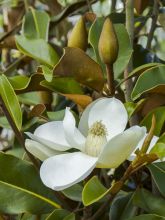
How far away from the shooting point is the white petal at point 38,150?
621mm

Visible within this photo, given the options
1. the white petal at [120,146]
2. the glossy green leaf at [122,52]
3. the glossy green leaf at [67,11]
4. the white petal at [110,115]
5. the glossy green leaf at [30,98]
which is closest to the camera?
the white petal at [120,146]

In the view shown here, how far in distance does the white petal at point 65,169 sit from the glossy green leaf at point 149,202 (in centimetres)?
12

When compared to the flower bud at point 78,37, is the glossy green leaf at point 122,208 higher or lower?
lower

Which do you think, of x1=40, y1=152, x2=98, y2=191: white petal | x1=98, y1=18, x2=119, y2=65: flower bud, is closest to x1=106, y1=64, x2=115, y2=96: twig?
x1=98, y1=18, x2=119, y2=65: flower bud

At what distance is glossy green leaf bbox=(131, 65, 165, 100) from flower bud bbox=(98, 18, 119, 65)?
65 millimetres

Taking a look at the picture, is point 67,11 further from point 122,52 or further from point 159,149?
point 159,149

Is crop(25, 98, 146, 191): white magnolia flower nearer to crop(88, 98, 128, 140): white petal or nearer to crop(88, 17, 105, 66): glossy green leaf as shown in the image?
crop(88, 98, 128, 140): white petal

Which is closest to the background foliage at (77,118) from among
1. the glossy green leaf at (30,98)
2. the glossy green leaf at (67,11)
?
the glossy green leaf at (30,98)

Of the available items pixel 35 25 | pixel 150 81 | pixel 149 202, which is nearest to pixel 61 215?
pixel 149 202

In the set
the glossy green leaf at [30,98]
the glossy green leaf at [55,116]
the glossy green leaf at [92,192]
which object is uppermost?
the glossy green leaf at [92,192]

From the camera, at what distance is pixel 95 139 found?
0.66m

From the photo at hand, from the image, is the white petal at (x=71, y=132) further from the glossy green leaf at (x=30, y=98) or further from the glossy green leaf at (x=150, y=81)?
the glossy green leaf at (x=30, y=98)

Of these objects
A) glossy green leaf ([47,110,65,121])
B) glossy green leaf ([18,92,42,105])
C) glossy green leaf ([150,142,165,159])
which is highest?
glossy green leaf ([150,142,165,159])

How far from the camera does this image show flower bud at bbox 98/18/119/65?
68cm
